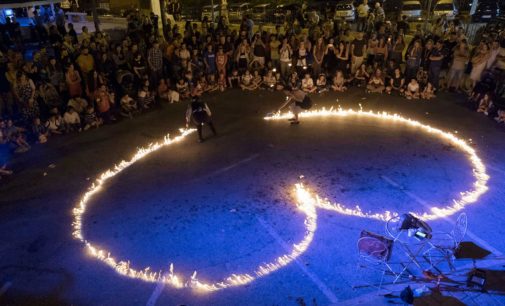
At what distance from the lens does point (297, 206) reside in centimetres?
716

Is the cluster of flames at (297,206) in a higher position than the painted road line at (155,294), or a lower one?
higher

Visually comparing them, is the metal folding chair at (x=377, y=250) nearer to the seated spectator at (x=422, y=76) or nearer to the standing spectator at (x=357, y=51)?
the seated spectator at (x=422, y=76)

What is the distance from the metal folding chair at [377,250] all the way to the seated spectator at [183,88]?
8.68m

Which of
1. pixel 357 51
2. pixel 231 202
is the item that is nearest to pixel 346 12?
pixel 357 51

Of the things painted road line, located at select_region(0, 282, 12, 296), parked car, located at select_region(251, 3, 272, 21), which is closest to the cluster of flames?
painted road line, located at select_region(0, 282, 12, 296)

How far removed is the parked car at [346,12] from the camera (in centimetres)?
2102

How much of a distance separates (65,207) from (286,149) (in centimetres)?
478

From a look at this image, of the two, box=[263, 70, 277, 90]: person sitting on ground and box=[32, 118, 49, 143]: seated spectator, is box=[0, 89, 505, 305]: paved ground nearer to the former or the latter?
box=[32, 118, 49, 143]: seated spectator

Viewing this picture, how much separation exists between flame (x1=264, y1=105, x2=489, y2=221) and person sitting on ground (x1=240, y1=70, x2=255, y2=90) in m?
2.69

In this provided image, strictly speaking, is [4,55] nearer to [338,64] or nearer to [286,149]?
[286,149]

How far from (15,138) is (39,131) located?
680 millimetres

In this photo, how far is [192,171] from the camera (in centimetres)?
847

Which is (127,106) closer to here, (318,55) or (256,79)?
(256,79)

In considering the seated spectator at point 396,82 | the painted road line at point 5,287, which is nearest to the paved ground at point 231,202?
the painted road line at point 5,287
